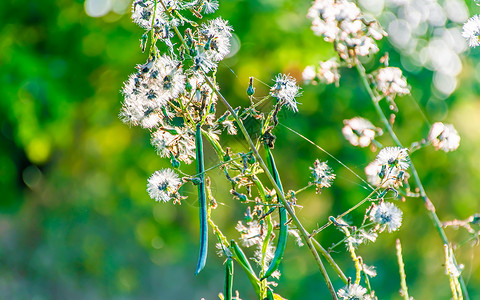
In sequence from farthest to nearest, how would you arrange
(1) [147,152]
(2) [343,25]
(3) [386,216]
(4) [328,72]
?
(1) [147,152] → (4) [328,72] → (2) [343,25] → (3) [386,216]

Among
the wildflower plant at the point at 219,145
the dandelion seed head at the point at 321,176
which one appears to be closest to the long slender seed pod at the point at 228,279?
the wildflower plant at the point at 219,145

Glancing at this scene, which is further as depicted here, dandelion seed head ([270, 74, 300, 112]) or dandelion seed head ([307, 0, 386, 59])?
dandelion seed head ([307, 0, 386, 59])

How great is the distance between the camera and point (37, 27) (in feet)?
9.16

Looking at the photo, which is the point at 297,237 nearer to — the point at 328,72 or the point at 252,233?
the point at 252,233

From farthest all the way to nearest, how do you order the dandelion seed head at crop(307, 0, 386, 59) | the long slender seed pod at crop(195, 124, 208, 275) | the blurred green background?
the blurred green background, the dandelion seed head at crop(307, 0, 386, 59), the long slender seed pod at crop(195, 124, 208, 275)

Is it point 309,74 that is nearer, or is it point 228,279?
point 228,279

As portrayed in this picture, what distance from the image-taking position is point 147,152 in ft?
9.56

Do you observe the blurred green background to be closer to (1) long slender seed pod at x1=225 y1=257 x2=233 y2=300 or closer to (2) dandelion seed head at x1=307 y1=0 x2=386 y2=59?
(2) dandelion seed head at x1=307 y1=0 x2=386 y2=59

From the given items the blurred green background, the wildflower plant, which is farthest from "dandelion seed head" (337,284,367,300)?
the blurred green background

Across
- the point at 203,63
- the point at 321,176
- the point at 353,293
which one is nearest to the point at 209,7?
the point at 203,63

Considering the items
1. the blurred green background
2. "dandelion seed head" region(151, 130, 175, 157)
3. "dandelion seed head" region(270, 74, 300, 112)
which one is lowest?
the blurred green background

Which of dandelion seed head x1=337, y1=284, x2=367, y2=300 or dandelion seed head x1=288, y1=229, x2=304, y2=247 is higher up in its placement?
dandelion seed head x1=288, y1=229, x2=304, y2=247

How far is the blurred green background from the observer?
250cm

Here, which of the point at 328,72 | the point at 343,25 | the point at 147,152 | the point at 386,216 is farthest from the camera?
the point at 147,152
